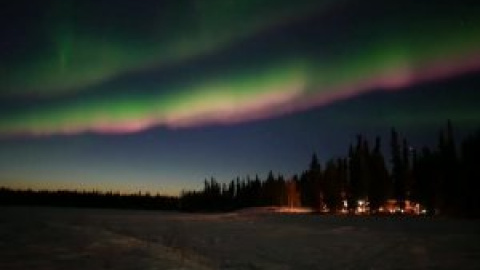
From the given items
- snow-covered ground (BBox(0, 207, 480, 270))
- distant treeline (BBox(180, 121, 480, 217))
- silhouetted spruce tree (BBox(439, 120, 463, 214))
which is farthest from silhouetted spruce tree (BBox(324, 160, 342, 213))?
snow-covered ground (BBox(0, 207, 480, 270))

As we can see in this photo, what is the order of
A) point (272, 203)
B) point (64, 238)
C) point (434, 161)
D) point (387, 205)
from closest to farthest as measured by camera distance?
point (64, 238)
point (434, 161)
point (387, 205)
point (272, 203)

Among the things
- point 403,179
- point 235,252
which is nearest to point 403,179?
point 403,179

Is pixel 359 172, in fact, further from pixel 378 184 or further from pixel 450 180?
pixel 450 180

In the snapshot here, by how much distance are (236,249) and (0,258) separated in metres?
11.8

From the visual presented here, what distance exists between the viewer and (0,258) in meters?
23.9

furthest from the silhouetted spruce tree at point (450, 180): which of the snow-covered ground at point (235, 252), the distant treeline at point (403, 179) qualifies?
the snow-covered ground at point (235, 252)

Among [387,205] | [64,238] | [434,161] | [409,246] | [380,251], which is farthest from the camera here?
[387,205]

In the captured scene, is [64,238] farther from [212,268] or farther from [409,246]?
[409,246]

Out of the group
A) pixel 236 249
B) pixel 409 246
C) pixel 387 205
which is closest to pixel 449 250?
pixel 409 246

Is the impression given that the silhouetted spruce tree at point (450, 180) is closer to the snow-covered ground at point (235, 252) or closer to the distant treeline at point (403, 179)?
the distant treeline at point (403, 179)

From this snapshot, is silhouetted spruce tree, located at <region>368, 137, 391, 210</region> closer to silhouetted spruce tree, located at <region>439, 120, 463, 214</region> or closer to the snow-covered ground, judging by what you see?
silhouetted spruce tree, located at <region>439, 120, 463, 214</region>

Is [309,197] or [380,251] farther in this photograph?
[309,197]

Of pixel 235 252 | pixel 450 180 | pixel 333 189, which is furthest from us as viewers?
pixel 333 189

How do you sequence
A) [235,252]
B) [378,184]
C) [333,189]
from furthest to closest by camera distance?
1. [333,189]
2. [378,184]
3. [235,252]
